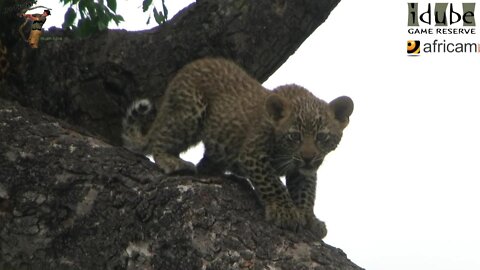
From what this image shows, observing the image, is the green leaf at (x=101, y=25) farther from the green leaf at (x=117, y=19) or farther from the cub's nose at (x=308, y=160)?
the cub's nose at (x=308, y=160)

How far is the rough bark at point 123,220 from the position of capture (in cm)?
408

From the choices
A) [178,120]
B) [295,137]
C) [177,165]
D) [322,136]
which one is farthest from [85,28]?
[322,136]

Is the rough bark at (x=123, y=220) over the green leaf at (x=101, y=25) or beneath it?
beneath

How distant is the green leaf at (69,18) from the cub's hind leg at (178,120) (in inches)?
39.9

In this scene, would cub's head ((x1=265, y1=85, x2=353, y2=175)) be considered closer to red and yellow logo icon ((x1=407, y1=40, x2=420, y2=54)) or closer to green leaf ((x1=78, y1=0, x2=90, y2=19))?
green leaf ((x1=78, y1=0, x2=90, y2=19))

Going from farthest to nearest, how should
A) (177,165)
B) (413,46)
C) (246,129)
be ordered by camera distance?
(413,46) → (246,129) → (177,165)

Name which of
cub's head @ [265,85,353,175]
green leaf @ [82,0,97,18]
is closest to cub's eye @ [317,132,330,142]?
cub's head @ [265,85,353,175]

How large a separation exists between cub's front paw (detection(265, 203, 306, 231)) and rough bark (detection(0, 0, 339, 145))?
1.74m

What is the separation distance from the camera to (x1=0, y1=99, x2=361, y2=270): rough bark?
13.4 ft

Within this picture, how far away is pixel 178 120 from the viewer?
6031mm

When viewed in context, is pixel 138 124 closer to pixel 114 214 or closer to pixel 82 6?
pixel 82 6

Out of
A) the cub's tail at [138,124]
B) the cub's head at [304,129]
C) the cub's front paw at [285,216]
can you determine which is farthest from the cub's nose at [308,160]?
the cub's tail at [138,124]

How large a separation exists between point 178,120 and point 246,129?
56cm

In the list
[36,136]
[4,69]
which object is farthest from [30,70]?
[36,136]
